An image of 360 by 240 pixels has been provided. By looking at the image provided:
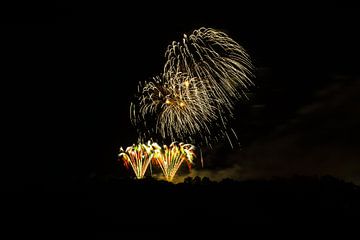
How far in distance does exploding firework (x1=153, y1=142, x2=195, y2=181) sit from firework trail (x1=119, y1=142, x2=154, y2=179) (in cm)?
43

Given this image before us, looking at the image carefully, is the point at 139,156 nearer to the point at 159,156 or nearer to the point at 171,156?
the point at 159,156

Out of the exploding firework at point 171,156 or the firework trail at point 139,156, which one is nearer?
the exploding firework at point 171,156

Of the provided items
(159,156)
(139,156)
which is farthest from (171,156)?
(139,156)

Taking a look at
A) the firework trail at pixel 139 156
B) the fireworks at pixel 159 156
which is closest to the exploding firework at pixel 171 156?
the fireworks at pixel 159 156

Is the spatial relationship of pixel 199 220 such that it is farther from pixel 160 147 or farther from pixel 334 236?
pixel 160 147

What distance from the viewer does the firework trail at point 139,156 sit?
75.2ft

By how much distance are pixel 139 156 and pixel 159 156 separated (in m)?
1.12

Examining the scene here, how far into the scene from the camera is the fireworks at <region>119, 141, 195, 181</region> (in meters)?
22.8

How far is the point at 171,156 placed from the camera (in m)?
23.1

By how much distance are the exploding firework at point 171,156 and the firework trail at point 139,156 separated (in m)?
0.43

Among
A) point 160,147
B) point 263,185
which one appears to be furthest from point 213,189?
point 160,147

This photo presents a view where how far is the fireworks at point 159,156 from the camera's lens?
74.9 feet

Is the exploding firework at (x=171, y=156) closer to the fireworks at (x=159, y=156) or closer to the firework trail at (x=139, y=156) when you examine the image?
→ the fireworks at (x=159, y=156)

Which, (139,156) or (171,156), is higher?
(139,156)
